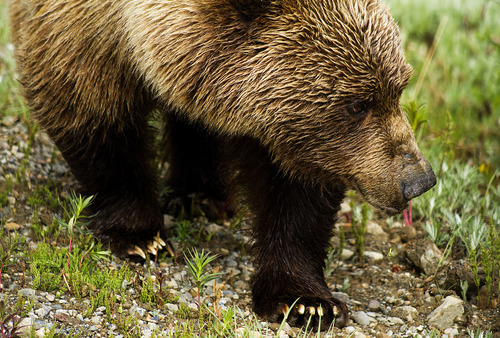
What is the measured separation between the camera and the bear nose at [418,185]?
124 inches

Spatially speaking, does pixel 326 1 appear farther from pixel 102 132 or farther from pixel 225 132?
pixel 102 132

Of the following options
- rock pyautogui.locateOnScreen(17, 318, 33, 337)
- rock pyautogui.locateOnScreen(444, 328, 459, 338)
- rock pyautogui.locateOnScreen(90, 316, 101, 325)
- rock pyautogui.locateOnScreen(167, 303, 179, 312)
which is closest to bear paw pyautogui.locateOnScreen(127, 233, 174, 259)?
rock pyautogui.locateOnScreen(167, 303, 179, 312)

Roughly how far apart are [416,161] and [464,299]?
1.14 m

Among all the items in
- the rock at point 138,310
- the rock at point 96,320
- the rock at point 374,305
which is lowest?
the rock at point 374,305

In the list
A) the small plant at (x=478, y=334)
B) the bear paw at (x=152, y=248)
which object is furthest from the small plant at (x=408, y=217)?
the bear paw at (x=152, y=248)

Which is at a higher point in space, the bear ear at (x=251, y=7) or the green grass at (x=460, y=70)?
the bear ear at (x=251, y=7)

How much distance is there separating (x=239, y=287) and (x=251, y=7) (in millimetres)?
1753

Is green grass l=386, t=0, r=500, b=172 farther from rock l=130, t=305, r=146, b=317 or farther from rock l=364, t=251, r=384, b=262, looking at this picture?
rock l=130, t=305, r=146, b=317

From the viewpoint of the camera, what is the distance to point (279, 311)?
3652 mm

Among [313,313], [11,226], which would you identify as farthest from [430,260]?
[11,226]

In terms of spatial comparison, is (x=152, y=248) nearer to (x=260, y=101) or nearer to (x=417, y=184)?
(x=260, y=101)

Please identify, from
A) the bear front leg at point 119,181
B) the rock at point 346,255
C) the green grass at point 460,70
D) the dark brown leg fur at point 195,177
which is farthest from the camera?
the green grass at point 460,70

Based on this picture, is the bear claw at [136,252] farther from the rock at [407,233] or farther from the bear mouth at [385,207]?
the rock at [407,233]

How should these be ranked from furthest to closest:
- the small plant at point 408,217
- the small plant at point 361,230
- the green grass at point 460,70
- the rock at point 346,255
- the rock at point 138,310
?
1. the green grass at point 460,70
2. the small plant at point 408,217
3. the rock at point 346,255
4. the small plant at point 361,230
5. the rock at point 138,310
